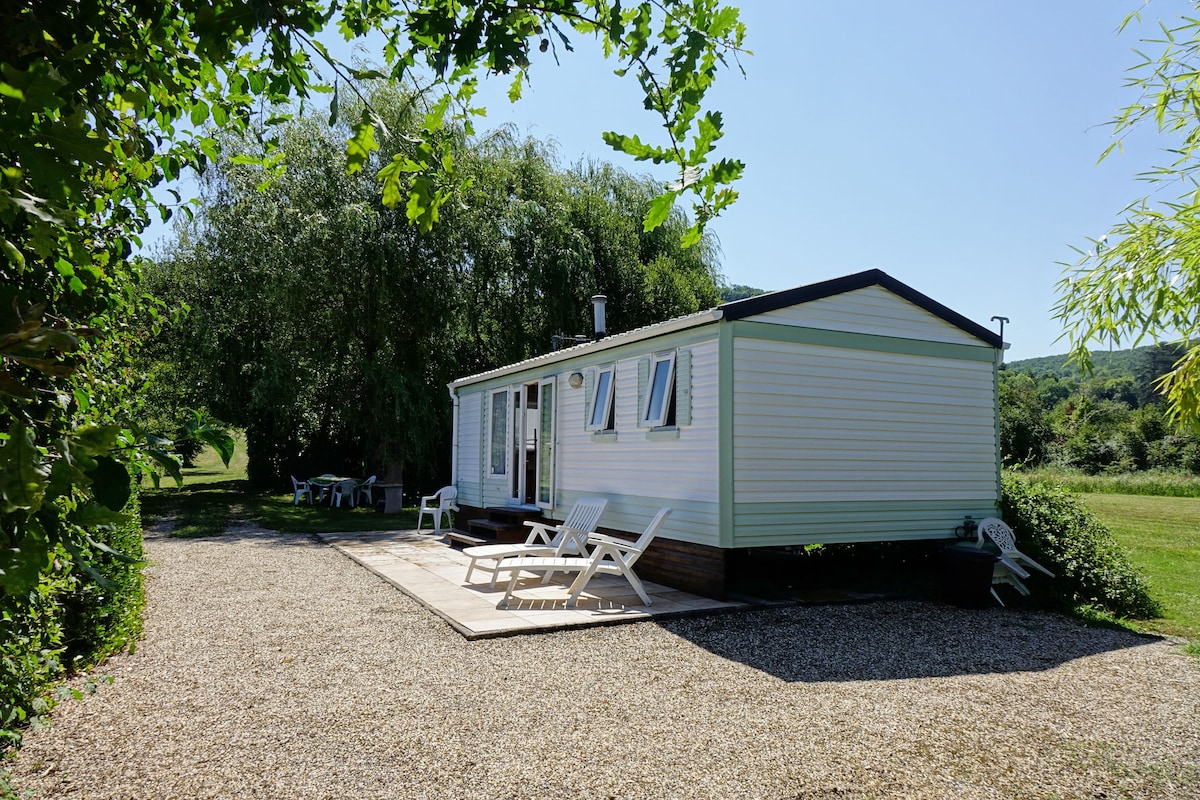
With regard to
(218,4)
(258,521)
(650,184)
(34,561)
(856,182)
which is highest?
(650,184)

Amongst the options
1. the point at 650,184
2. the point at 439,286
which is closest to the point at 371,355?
the point at 439,286

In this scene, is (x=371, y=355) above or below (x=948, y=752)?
above

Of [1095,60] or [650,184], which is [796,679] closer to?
[1095,60]

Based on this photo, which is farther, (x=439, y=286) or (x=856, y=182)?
(x=439, y=286)

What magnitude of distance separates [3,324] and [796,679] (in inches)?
198

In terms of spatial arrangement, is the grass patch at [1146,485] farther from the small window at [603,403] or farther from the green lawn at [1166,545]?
the small window at [603,403]

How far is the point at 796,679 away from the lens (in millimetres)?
5129

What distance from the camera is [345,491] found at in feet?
62.1

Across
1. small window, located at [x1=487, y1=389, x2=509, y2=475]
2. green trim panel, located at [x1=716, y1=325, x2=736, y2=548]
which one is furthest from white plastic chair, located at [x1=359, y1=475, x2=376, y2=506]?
green trim panel, located at [x1=716, y1=325, x2=736, y2=548]

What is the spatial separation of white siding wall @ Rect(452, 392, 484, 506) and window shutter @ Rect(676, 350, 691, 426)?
21.1ft

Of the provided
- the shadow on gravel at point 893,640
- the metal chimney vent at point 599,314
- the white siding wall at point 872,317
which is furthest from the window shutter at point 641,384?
the metal chimney vent at point 599,314

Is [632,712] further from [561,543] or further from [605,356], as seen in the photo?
[605,356]

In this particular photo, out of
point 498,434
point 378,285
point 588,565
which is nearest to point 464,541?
point 498,434

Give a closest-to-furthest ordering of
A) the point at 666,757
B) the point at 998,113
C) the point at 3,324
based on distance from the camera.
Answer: the point at 3,324 → the point at 666,757 → the point at 998,113
